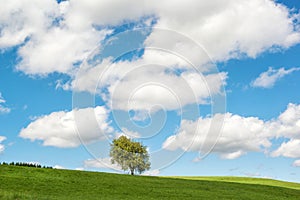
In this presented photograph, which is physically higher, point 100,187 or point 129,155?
point 129,155

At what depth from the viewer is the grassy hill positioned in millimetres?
34125

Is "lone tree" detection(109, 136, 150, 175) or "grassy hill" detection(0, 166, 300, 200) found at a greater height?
"lone tree" detection(109, 136, 150, 175)

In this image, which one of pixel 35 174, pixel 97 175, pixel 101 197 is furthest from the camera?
pixel 97 175

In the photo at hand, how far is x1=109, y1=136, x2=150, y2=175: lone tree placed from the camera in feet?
266

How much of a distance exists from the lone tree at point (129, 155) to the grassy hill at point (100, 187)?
100ft

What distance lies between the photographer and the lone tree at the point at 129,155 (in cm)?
8114

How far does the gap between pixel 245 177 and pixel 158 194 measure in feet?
159

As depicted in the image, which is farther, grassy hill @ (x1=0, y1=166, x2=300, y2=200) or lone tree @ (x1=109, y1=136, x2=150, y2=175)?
lone tree @ (x1=109, y1=136, x2=150, y2=175)

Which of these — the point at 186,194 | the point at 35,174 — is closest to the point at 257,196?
the point at 186,194

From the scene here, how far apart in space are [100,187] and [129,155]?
4394 centimetres

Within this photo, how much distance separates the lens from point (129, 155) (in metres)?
83.1

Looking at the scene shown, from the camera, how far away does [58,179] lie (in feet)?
136

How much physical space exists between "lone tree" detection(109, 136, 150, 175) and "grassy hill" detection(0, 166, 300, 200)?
30508 mm

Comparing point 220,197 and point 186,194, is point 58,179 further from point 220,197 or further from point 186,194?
point 220,197
